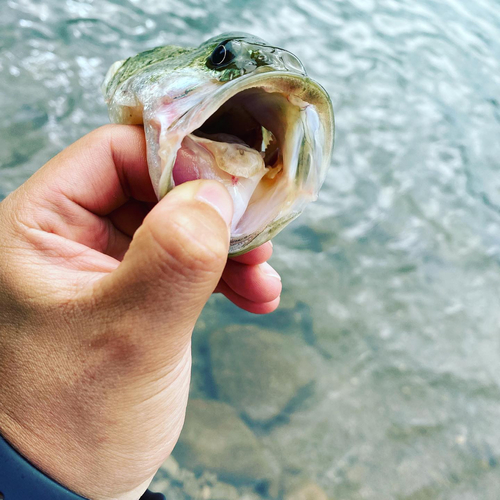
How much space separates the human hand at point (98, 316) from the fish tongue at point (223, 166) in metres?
0.19

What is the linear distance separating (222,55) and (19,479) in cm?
118

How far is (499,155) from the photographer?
4.97m

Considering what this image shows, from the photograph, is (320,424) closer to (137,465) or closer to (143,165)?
(137,465)

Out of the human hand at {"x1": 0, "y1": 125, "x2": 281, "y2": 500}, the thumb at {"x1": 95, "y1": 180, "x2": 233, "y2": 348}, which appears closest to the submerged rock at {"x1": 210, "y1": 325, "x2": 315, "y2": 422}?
the human hand at {"x1": 0, "y1": 125, "x2": 281, "y2": 500}

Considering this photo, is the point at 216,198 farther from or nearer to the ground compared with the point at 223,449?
farther from the ground

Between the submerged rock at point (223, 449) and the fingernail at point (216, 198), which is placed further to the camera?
the submerged rock at point (223, 449)

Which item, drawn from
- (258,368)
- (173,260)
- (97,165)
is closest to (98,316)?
(173,260)

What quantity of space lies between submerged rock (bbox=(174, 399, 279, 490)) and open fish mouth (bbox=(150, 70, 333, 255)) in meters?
1.58

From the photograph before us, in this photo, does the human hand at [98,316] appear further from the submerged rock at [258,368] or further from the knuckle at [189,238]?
the submerged rock at [258,368]

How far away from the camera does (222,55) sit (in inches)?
53.1

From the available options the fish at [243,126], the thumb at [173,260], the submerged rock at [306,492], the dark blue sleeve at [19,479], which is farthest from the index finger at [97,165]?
the submerged rock at [306,492]

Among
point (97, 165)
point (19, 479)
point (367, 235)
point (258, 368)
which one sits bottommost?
point (258, 368)

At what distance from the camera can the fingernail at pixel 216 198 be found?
106cm

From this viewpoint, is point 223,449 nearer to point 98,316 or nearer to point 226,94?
point 98,316
